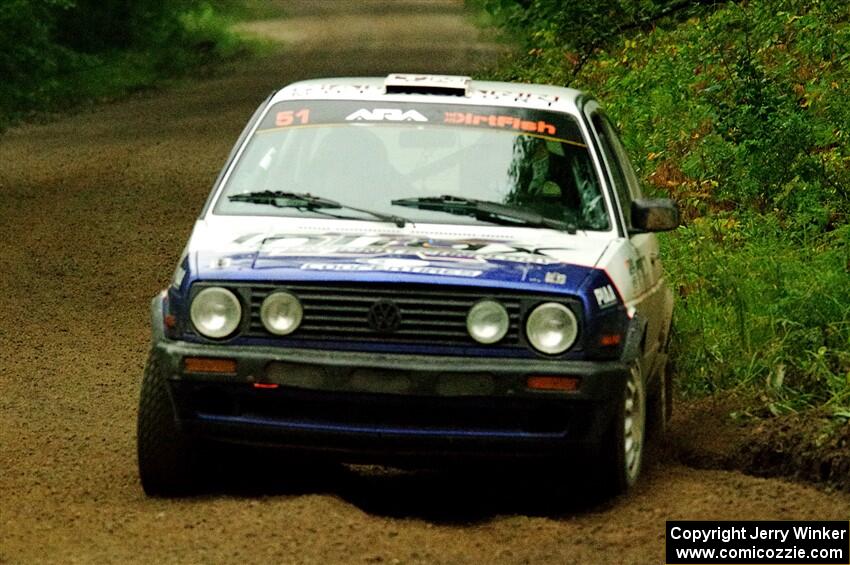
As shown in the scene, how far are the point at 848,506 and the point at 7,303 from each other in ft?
23.1

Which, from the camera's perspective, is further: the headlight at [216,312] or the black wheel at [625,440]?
the black wheel at [625,440]

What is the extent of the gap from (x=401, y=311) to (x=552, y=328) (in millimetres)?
544

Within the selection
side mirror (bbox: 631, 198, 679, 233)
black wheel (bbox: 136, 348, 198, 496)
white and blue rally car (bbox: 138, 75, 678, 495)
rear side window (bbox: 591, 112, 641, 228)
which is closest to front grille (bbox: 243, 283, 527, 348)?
white and blue rally car (bbox: 138, 75, 678, 495)

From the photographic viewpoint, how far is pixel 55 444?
326 inches

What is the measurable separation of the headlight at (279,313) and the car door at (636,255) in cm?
125

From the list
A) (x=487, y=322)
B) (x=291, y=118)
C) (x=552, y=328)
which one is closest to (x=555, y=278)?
(x=552, y=328)

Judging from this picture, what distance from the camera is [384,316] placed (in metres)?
6.56

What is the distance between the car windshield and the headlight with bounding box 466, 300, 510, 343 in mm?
814

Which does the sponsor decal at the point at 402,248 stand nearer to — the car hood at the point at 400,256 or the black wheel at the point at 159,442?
the car hood at the point at 400,256

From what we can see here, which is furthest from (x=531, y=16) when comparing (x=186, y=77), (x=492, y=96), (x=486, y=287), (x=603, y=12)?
(x=486, y=287)

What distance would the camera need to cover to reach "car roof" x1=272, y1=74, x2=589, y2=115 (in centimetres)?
786

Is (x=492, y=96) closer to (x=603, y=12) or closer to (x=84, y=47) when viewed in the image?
(x=603, y=12)

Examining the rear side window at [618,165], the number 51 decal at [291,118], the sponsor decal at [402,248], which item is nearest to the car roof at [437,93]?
the number 51 decal at [291,118]

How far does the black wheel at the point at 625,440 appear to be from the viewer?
676 centimetres
